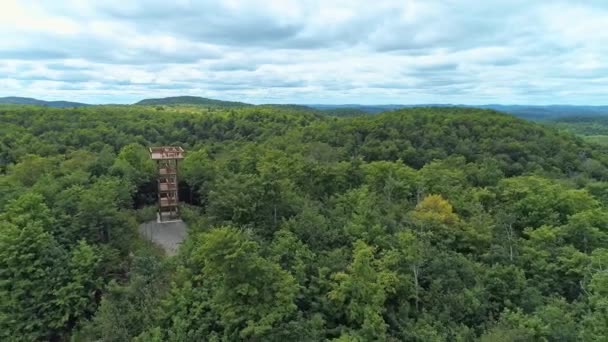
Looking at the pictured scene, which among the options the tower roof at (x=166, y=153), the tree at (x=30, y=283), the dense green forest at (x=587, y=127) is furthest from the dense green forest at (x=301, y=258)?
the dense green forest at (x=587, y=127)

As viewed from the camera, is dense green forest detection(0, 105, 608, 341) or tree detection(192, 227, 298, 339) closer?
tree detection(192, 227, 298, 339)

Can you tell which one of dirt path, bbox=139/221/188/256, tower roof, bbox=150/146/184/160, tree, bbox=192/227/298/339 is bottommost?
dirt path, bbox=139/221/188/256

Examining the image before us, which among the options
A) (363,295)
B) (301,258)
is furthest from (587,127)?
(363,295)

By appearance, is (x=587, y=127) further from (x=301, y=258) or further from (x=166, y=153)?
(x=301, y=258)

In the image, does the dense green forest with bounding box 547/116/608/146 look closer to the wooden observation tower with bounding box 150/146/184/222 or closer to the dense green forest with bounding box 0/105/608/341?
the dense green forest with bounding box 0/105/608/341

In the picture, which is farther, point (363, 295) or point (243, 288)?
point (363, 295)

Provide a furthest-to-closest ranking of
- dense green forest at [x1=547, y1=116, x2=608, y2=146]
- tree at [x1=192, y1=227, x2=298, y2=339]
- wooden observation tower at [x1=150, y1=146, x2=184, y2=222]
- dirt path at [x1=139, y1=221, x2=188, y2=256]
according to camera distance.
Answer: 1. dense green forest at [x1=547, y1=116, x2=608, y2=146]
2. wooden observation tower at [x1=150, y1=146, x2=184, y2=222]
3. dirt path at [x1=139, y1=221, x2=188, y2=256]
4. tree at [x1=192, y1=227, x2=298, y2=339]

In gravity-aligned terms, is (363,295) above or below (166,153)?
below

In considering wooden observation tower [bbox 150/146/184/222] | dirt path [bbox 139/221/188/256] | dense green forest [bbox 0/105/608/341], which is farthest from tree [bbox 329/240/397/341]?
wooden observation tower [bbox 150/146/184/222]
